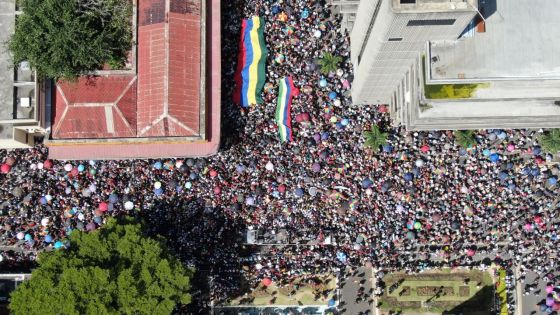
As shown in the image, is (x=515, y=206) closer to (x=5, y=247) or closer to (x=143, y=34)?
(x=143, y=34)

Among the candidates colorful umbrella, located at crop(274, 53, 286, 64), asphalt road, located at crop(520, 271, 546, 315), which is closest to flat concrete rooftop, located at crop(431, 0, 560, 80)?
colorful umbrella, located at crop(274, 53, 286, 64)

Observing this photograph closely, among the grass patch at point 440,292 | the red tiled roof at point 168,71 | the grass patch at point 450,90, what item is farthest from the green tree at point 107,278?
the grass patch at point 450,90

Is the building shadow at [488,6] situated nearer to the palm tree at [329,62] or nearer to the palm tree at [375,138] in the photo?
the palm tree at [375,138]

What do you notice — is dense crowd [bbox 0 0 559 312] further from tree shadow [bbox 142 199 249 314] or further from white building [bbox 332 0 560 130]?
white building [bbox 332 0 560 130]

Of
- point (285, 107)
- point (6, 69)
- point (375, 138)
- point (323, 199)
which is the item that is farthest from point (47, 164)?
point (375, 138)

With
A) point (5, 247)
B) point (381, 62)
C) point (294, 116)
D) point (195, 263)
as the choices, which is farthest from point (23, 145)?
point (381, 62)

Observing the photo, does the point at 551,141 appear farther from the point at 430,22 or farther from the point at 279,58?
the point at 279,58
